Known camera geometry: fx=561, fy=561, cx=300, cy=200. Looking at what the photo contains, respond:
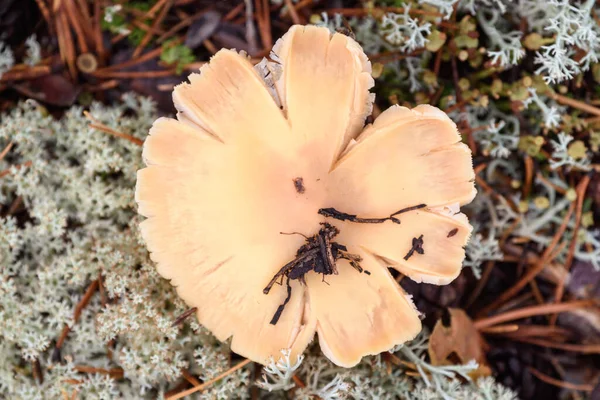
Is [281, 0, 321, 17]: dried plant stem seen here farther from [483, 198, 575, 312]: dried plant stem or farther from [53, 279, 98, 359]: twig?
→ [483, 198, 575, 312]: dried plant stem

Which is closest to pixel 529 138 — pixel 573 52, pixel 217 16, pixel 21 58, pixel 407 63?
pixel 573 52

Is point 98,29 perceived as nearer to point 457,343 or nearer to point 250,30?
point 250,30

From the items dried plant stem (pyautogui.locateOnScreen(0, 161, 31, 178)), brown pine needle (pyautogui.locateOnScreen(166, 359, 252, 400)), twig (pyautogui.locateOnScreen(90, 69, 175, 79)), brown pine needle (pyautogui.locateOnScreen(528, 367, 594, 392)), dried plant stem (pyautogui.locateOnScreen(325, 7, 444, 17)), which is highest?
dried plant stem (pyautogui.locateOnScreen(325, 7, 444, 17))

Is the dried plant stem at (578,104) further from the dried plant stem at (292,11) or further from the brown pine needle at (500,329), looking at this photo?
the dried plant stem at (292,11)

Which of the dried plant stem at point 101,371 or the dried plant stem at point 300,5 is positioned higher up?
the dried plant stem at point 300,5

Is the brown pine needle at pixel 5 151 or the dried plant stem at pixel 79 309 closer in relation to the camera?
the dried plant stem at pixel 79 309

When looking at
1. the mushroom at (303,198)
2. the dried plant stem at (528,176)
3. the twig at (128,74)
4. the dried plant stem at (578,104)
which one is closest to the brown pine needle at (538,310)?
the dried plant stem at (528,176)

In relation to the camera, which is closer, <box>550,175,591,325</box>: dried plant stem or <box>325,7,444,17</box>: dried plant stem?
<box>325,7,444,17</box>: dried plant stem

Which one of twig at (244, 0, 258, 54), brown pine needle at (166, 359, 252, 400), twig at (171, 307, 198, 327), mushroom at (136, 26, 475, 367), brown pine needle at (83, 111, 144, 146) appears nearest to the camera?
mushroom at (136, 26, 475, 367)

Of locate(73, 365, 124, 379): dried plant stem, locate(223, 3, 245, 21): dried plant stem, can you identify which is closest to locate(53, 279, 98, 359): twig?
locate(73, 365, 124, 379): dried plant stem
